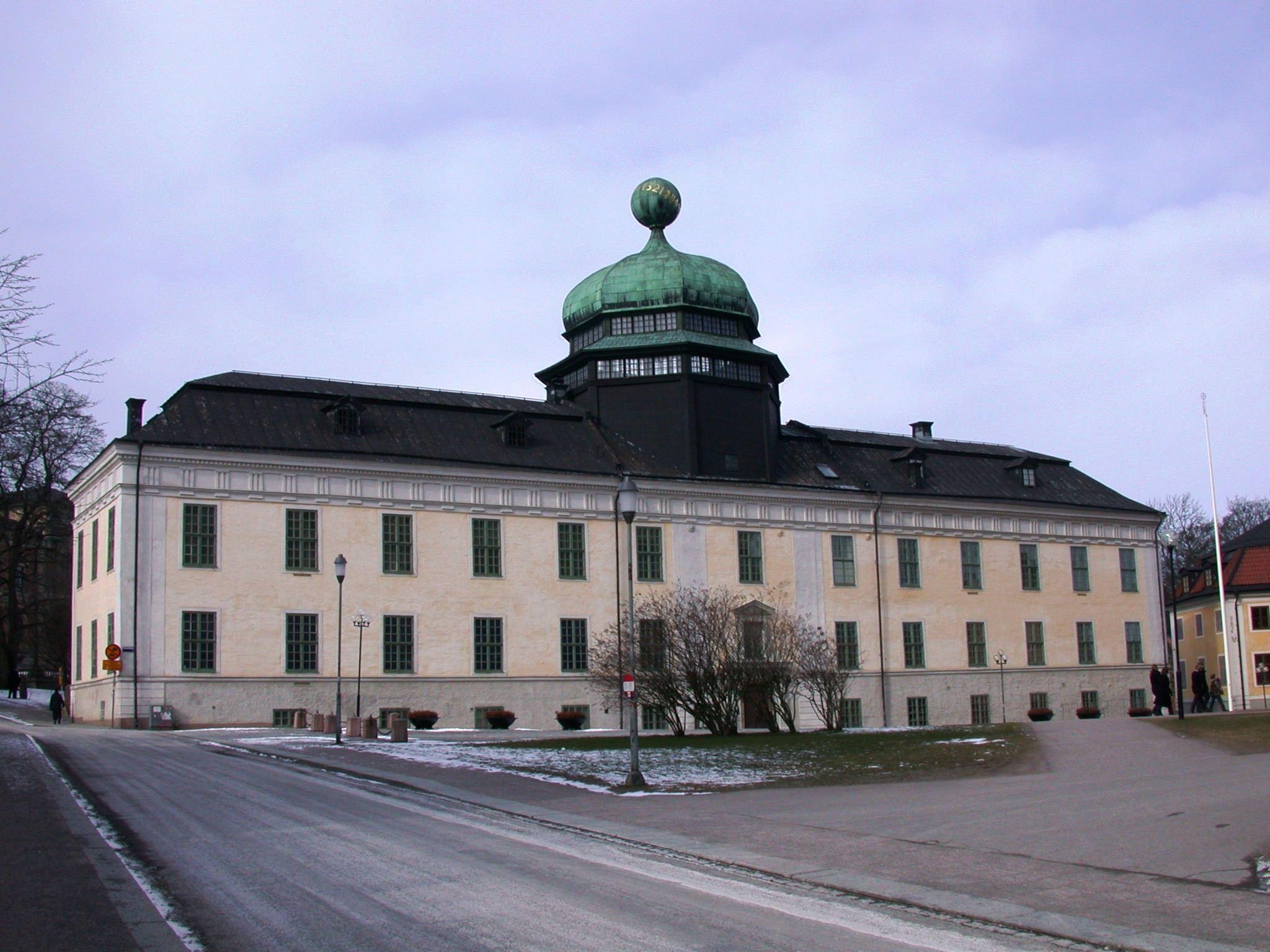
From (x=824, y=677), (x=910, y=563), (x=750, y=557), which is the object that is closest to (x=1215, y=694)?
(x=910, y=563)

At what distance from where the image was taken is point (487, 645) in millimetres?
46938

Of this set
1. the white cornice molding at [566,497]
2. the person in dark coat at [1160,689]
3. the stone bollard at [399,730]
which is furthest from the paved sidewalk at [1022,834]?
the white cornice molding at [566,497]

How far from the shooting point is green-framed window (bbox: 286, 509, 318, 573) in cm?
4416

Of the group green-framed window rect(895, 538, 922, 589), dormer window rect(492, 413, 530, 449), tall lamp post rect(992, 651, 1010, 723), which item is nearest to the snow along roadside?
dormer window rect(492, 413, 530, 449)

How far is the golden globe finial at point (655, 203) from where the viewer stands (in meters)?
57.2

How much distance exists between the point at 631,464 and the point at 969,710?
18.1 metres

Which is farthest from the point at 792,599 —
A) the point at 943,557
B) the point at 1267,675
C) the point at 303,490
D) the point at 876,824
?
the point at 876,824

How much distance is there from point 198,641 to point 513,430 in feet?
45.2

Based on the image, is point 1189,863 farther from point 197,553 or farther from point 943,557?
point 943,557

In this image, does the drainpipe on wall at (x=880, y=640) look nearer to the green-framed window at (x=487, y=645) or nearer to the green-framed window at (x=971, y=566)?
the green-framed window at (x=971, y=566)

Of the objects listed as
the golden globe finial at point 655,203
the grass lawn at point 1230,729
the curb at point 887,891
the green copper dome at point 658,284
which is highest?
the golden globe finial at point 655,203

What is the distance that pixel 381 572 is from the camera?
4538 cm

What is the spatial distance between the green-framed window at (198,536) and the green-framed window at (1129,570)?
40.6 meters

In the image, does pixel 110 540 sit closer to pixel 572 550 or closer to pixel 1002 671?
pixel 572 550
